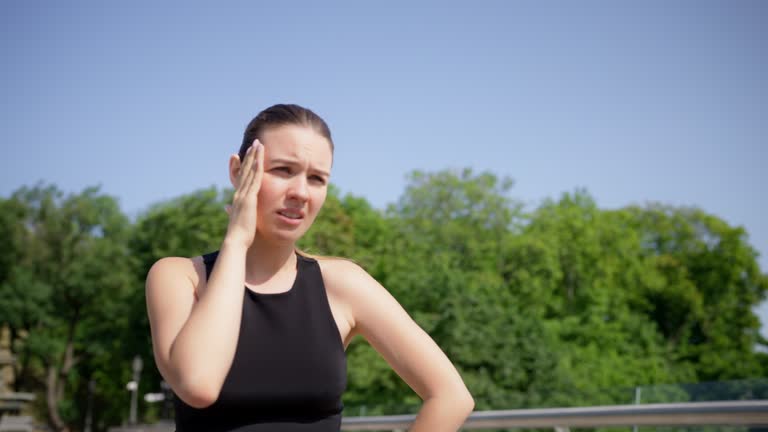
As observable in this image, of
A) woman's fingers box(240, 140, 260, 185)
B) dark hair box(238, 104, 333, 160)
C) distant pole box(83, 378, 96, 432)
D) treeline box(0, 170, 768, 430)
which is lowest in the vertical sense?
distant pole box(83, 378, 96, 432)

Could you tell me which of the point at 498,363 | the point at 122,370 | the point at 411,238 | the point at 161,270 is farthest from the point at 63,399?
the point at 161,270

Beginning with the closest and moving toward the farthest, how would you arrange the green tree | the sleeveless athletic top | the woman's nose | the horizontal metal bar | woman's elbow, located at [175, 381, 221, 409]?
woman's elbow, located at [175, 381, 221, 409] < the sleeveless athletic top < the woman's nose < the horizontal metal bar < the green tree

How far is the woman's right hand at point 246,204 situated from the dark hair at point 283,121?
9cm

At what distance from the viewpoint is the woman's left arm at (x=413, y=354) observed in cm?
196

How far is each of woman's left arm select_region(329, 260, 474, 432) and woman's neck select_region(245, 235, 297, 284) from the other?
0.13 metres

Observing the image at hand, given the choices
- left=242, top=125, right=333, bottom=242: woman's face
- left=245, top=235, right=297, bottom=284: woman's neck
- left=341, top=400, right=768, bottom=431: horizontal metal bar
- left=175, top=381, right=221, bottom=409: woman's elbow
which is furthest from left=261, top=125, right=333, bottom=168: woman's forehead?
left=341, top=400, right=768, bottom=431: horizontal metal bar

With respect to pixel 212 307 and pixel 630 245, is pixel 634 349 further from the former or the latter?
pixel 212 307

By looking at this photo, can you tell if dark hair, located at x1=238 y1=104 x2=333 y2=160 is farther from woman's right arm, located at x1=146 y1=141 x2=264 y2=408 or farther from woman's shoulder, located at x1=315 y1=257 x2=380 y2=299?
woman's shoulder, located at x1=315 y1=257 x2=380 y2=299

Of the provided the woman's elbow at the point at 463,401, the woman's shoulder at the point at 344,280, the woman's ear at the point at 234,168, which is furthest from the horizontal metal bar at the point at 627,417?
the woman's ear at the point at 234,168

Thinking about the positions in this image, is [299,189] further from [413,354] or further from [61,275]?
[61,275]

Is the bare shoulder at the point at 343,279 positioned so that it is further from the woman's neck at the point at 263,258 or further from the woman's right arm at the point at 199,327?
the woman's right arm at the point at 199,327

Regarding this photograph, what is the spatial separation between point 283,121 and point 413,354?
57cm

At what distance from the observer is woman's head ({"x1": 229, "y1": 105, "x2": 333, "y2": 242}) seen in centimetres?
198

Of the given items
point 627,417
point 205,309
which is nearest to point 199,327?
point 205,309
